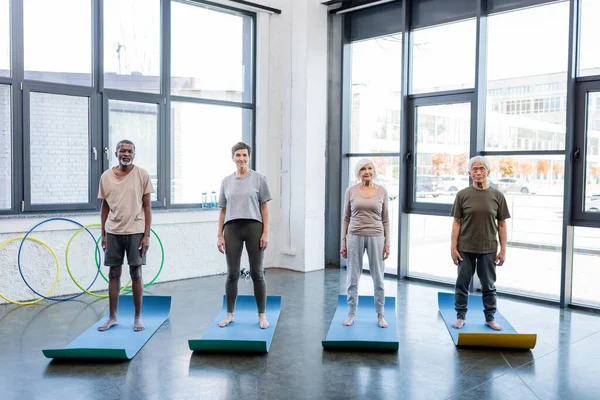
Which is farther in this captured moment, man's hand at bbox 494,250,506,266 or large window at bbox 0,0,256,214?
large window at bbox 0,0,256,214

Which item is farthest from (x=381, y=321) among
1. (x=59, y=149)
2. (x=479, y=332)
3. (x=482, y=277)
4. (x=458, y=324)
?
Answer: (x=59, y=149)

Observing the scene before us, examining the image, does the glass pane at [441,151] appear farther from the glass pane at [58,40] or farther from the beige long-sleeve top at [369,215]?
the glass pane at [58,40]

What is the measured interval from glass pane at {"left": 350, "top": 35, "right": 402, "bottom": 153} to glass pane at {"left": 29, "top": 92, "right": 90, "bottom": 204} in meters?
3.43

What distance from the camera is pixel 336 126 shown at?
7609 mm

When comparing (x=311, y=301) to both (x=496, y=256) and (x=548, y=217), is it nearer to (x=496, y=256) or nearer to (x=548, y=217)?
(x=496, y=256)

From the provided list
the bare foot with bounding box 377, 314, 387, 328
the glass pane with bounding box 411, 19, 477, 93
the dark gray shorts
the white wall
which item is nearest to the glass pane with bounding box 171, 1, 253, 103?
the white wall

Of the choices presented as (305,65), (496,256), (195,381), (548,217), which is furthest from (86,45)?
(548,217)

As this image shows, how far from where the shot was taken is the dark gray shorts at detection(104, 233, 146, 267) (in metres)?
4.46

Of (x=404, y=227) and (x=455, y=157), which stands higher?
(x=455, y=157)

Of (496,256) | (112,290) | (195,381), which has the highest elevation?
(496,256)

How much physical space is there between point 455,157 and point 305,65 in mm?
2254

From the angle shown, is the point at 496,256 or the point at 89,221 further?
the point at 89,221

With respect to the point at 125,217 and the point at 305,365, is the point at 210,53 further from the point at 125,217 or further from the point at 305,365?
the point at 305,365

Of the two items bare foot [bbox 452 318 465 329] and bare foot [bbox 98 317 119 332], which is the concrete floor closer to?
bare foot [bbox 452 318 465 329]
